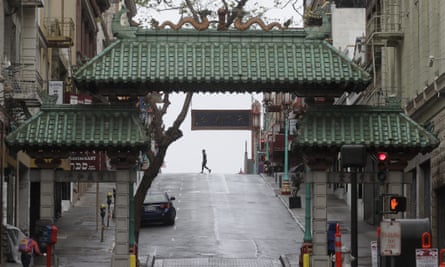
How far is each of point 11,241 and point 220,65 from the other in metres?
9.70

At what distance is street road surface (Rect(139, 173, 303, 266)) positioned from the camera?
151ft

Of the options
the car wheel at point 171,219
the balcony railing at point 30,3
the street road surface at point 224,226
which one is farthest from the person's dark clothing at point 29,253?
the car wheel at point 171,219

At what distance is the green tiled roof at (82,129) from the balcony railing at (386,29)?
16.9 meters

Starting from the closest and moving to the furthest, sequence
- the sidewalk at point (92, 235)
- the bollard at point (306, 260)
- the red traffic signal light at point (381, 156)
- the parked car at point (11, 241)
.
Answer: the red traffic signal light at point (381, 156), the bollard at point (306, 260), the parked car at point (11, 241), the sidewalk at point (92, 235)

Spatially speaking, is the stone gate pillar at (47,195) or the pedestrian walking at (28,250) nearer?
the stone gate pillar at (47,195)

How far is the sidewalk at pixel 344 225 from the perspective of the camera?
143 feet

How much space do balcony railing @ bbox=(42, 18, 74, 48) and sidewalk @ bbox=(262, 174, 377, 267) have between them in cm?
1334

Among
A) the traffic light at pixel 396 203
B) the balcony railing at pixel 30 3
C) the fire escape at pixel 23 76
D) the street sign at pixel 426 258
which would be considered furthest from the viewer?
the balcony railing at pixel 30 3

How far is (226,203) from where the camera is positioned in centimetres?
6550

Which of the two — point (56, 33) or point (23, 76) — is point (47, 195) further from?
point (56, 33)

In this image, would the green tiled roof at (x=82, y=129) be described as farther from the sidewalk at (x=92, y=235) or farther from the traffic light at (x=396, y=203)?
the traffic light at (x=396, y=203)

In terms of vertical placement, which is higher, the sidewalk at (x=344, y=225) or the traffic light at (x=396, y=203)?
the traffic light at (x=396, y=203)

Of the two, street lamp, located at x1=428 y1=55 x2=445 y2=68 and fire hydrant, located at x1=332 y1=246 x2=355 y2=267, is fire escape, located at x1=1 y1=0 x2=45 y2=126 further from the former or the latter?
street lamp, located at x1=428 y1=55 x2=445 y2=68

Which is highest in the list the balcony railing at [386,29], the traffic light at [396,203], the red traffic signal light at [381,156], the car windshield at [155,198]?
the balcony railing at [386,29]
